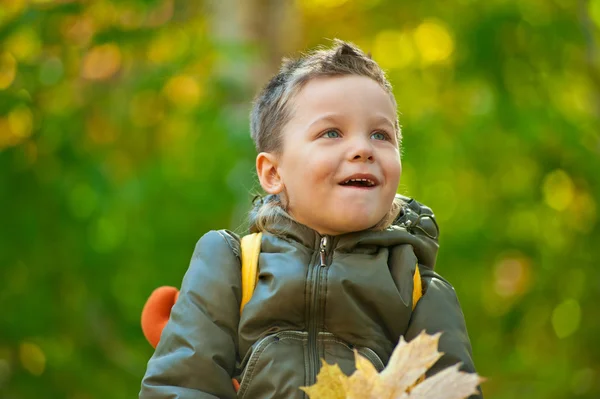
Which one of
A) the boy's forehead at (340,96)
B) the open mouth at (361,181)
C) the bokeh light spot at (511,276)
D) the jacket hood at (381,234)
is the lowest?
the bokeh light spot at (511,276)

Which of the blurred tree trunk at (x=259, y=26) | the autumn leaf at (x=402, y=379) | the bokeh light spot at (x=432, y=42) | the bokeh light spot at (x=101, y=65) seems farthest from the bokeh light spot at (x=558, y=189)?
the autumn leaf at (x=402, y=379)

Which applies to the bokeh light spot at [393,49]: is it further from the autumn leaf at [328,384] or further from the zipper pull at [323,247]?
the autumn leaf at [328,384]

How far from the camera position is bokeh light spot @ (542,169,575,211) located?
7145mm

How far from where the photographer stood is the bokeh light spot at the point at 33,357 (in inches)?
→ 254

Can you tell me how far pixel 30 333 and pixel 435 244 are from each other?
451 centimetres

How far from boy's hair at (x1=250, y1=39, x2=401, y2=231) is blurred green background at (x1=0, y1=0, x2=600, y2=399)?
3561 mm

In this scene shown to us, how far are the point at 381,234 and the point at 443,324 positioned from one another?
276mm

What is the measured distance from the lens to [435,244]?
100 inches

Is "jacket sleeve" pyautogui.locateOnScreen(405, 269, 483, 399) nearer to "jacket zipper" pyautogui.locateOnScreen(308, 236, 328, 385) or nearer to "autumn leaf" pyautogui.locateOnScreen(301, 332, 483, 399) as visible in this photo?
"jacket zipper" pyautogui.locateOnScreen(308, 236, 328, 385)

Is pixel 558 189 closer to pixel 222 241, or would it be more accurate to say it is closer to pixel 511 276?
pixel 511 276

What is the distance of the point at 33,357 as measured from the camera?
6.51 m

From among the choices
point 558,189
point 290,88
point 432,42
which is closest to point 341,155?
point 290,88

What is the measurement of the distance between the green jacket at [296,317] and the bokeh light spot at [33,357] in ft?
14.5

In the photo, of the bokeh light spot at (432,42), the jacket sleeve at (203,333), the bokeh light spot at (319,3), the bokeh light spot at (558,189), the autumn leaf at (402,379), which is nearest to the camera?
the autumn leaf at (402,379)
